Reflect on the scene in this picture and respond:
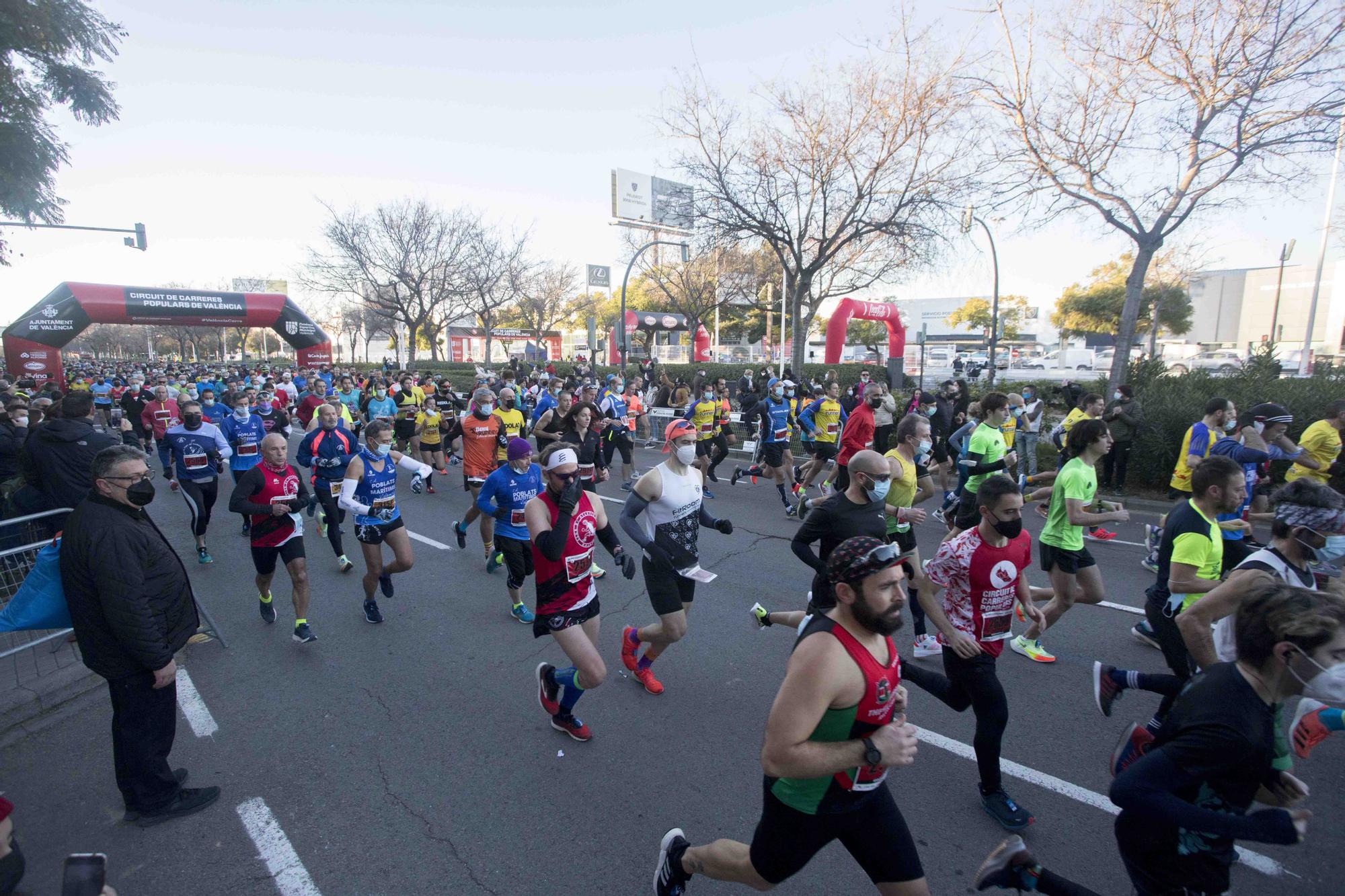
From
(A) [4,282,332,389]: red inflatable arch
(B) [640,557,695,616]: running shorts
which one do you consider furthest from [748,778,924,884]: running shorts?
(A) [4,282,332,389]: red inflatable arch

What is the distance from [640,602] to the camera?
20.9 ft

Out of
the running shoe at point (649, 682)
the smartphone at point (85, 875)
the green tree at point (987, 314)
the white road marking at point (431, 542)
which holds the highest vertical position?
the green tree at point (987, 314)

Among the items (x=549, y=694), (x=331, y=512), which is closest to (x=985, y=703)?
(x=549, y=694)

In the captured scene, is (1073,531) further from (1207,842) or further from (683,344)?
(683,344)

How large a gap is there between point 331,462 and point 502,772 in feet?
16.6

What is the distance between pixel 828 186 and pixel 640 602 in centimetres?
1488

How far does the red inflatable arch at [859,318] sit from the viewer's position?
23.3 meters

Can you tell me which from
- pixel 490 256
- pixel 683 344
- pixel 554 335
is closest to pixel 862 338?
pixel 683 344

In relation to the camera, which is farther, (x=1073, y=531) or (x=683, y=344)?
(x=683, y=344)

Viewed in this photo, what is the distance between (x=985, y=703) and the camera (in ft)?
10.7

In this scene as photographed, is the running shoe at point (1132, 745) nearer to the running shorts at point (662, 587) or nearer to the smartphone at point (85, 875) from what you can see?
the running shorts at point (662, 587)

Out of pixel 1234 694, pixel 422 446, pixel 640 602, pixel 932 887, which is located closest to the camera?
pixel 1234 694

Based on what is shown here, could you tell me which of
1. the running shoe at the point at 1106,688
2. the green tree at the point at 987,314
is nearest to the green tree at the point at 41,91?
the running shoe at the point at 1106,688

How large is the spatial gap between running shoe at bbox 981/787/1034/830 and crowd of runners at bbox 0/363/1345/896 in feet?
0.05
